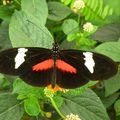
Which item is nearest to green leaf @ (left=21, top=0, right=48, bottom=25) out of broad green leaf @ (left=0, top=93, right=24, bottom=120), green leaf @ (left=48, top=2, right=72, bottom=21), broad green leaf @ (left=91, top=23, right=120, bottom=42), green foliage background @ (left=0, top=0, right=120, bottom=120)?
green foliage background @ (left=0, top=0, right=120, bottom=120)

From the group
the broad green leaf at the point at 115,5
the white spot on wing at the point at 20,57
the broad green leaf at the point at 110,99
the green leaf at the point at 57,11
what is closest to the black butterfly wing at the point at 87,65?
the white spot on wing at the point at 20,57

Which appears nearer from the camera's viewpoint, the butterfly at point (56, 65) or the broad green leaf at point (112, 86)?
the butterfly at point (56, 65)

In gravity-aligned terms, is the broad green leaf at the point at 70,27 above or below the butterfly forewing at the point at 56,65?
below

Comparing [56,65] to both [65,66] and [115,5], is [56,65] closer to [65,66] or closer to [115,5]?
[65,66]

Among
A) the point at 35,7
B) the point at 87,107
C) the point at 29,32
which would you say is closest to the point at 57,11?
the point at 35,7

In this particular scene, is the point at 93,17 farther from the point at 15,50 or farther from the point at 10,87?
the point at 15,50

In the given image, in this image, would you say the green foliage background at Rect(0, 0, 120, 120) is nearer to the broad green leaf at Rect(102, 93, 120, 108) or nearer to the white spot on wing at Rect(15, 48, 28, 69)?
the broad green leaf at Rect(102, 93, 120, 108)

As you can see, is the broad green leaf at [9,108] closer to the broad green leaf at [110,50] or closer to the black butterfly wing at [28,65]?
the black butterfly wing at [28,65]
